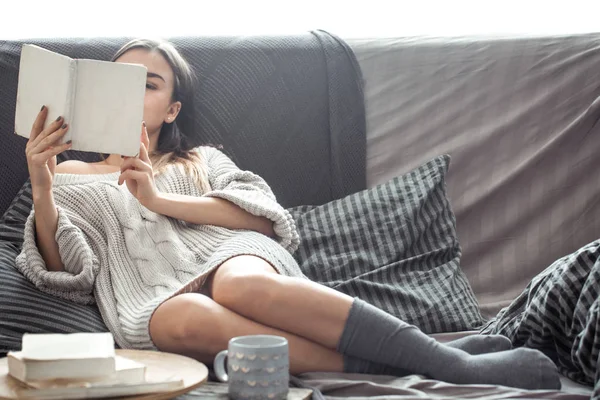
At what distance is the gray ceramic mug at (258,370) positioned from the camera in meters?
1.23

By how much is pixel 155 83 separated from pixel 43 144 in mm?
444

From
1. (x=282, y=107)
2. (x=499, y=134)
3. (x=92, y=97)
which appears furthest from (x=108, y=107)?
(x=499, y=134)

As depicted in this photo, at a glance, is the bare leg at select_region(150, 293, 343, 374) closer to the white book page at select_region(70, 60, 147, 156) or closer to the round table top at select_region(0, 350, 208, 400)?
the round table top at select_region(0, 350, 208, 400)

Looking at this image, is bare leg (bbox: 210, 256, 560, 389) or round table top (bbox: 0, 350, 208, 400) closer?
round table top (bbox: 0, 350, 208, 400)

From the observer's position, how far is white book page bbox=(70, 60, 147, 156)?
1552mm

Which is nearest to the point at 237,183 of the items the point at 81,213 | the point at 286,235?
the point at 286,235

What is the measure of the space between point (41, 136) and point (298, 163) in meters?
0.72

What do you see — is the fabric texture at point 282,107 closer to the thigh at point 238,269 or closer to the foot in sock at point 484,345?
the thigh at point 238,269

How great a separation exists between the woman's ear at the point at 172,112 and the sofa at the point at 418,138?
0.10m

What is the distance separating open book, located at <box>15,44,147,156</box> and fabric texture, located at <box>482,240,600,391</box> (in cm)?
78

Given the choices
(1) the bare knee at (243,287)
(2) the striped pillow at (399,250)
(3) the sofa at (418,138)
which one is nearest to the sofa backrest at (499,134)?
(3) the sofa at (418,138)

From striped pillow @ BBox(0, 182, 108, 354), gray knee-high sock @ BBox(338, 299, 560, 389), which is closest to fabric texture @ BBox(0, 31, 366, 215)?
striped pillow @ BBox(0, 182, 108, 354)

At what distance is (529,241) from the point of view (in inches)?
83.0

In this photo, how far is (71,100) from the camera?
1.55 m
